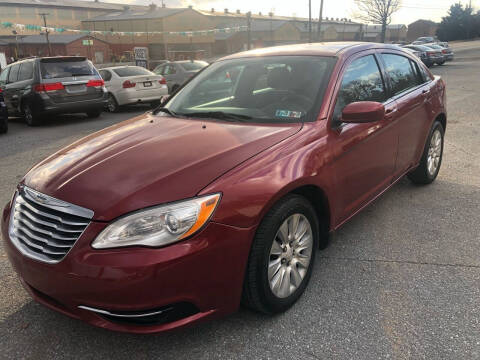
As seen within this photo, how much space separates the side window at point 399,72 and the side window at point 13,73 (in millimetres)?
10117

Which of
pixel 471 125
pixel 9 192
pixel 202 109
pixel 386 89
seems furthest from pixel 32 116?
pixel 471 125

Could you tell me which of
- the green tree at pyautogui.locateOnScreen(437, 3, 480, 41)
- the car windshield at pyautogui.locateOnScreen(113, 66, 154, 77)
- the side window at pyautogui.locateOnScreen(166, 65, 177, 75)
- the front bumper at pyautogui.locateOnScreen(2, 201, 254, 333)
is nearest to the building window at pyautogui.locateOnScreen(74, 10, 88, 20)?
the green tree at pyautogui.locateOnScreen(437, 3, 480, 41)

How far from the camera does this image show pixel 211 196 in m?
2.16

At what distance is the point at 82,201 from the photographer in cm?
220

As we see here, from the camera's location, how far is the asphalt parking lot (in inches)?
92.2

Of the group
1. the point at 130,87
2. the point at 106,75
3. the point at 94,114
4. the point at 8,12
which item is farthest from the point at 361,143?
the point at 8,12

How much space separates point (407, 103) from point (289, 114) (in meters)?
1.61

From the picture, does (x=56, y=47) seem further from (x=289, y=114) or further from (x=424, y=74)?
(x=289, y=114)

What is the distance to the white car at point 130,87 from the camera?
1236cm

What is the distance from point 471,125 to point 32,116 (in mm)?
9808

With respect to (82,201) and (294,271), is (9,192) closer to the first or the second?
(82,201)

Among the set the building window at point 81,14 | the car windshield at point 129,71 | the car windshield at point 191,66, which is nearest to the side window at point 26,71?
the car windshield at point 129,71

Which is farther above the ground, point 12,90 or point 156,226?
point 156,226

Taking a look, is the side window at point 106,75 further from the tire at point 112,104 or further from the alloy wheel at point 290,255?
the alloy wheel at point 290,255
